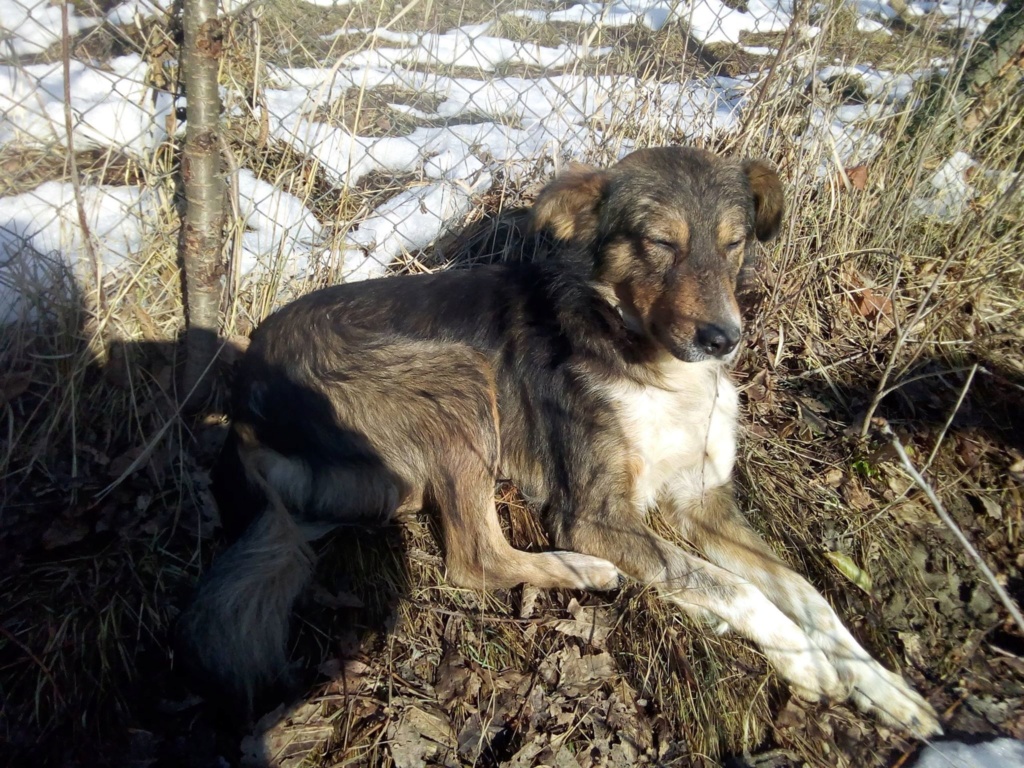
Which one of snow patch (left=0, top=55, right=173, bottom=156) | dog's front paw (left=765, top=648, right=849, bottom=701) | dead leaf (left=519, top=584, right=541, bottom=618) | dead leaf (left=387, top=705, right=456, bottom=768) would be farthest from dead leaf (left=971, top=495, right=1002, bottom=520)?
snow patch (left=0, top=55, right=173, bottom=156)

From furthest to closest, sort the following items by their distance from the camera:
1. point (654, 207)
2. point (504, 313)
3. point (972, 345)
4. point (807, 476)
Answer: point (972, 345), point (807, 476), point (504, 313), point (654, 207)

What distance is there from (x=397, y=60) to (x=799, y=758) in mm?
3449

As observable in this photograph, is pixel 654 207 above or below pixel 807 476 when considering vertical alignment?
above

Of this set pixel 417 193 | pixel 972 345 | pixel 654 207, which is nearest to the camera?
pixel 654 207

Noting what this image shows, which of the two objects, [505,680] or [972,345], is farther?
[972,345]

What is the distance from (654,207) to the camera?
2.43 meters

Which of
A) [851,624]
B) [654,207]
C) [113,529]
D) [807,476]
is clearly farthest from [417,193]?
[851,624]

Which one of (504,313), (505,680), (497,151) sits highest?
(497,151)

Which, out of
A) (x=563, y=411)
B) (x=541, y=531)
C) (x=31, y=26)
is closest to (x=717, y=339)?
(x=563, y=411)

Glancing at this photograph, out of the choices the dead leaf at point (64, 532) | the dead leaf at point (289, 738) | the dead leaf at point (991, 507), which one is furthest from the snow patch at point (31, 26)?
the dead leaf at point (991, 507)

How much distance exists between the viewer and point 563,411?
8.48ft

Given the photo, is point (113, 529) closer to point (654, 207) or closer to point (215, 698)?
point (215, 698)

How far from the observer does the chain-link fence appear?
275 cm

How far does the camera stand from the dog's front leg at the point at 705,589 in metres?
2.23
